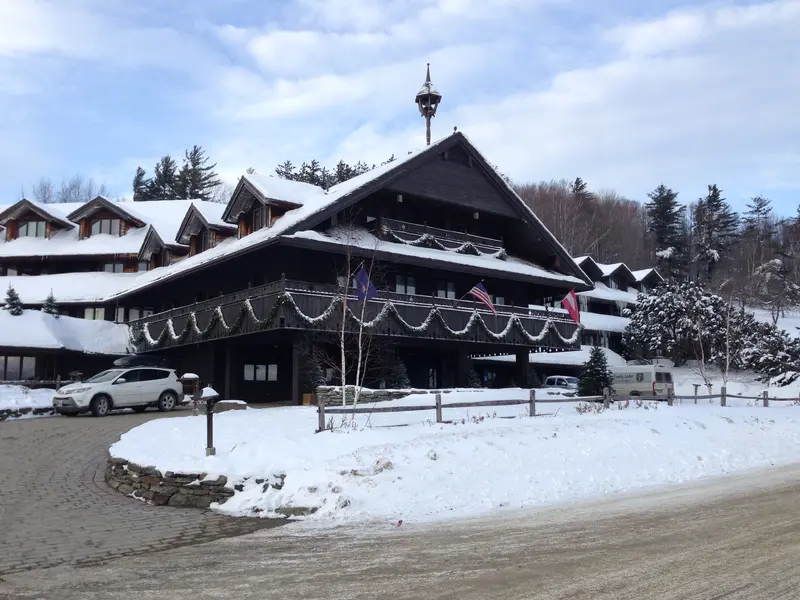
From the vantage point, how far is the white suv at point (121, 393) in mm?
25500

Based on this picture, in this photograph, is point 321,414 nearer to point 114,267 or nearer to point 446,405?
point 446,405

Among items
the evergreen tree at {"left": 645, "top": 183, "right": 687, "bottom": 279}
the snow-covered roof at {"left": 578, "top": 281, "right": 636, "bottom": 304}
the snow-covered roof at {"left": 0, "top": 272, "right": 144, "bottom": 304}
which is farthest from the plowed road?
the evergreen tree at {"left": 645, "top": 183, "right": 687, "bottom": 279}

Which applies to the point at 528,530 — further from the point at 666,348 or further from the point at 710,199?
the point at 710,199

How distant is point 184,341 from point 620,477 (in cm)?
2449

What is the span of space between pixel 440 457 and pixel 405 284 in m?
21.3

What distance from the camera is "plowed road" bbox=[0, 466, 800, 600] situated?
7.14m

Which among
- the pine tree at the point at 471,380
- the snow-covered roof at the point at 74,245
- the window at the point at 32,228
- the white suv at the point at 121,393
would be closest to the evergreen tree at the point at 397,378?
the pine tree at the point at 471,380

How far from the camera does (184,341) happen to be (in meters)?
34.6

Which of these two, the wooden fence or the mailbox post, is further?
the wooden fence

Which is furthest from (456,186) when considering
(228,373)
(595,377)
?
(228,373)

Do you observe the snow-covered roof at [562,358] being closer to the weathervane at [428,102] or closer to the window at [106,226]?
the weathervane at [428,102]

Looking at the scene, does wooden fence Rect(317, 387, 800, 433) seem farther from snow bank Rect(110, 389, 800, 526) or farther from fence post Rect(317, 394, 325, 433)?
snow bank Rect(110, 389, 800, 526)

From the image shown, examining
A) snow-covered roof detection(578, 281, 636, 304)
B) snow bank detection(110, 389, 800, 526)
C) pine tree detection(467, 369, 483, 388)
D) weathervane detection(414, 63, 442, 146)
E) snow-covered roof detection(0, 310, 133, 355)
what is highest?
weathervane detection(414, 63, 442, 146)

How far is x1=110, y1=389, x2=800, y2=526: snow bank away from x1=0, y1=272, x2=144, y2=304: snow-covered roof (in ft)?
90.4
